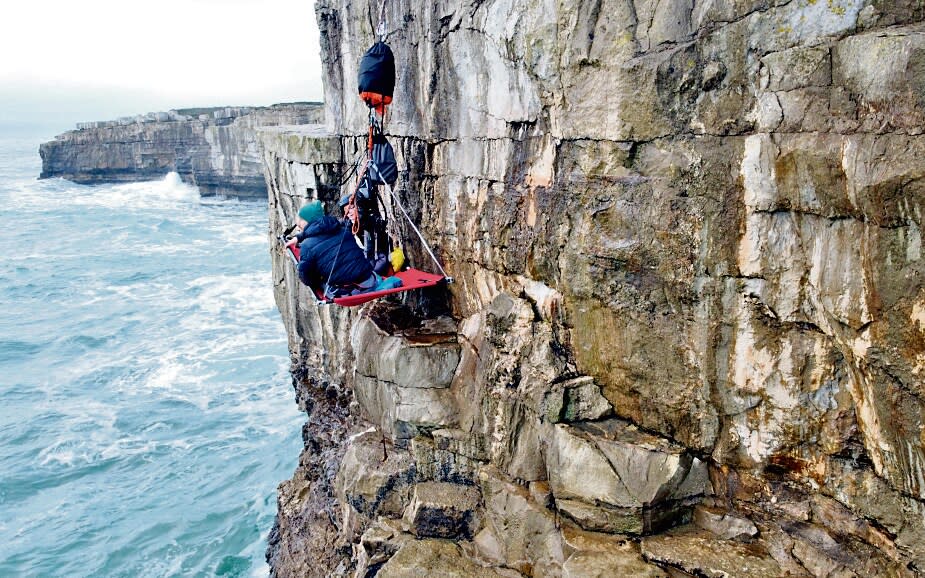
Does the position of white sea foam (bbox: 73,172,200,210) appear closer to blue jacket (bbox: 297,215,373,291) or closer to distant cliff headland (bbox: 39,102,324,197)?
distant cliff headland (bbox: 39,102,324,197)

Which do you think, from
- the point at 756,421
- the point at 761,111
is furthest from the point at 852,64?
the point at 756,421

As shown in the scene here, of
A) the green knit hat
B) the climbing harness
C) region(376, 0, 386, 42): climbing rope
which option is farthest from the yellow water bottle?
region(376, 0, 386, 42): climbing rope

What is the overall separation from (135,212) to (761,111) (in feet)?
182

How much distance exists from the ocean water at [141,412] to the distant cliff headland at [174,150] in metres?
13.8

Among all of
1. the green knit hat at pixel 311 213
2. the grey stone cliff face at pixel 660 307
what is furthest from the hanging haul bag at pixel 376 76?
the green knit hat at pixel 311 213

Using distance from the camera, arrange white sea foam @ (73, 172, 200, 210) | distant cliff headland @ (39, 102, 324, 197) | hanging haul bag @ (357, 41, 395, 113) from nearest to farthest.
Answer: hanging haul bag @ (357, 41, 395, 113) → distant cliff headland @ (39, 102, 324, 197) → white sea foam @ (73, 172, 200, 210)

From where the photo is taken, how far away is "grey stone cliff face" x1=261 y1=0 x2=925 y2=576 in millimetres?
5410

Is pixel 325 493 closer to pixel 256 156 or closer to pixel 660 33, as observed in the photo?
pixel 660 33

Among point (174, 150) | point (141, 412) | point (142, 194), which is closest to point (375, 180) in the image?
point (141, 412)

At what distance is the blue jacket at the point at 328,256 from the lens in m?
8.95

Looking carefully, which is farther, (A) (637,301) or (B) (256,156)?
(B) (256,156)

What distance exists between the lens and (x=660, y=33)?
6379 millimetres

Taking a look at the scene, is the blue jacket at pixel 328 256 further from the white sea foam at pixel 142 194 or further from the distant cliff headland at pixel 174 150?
the white sea foam at pixel 142 194

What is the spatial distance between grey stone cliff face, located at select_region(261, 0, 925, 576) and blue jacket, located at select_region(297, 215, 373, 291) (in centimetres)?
117
